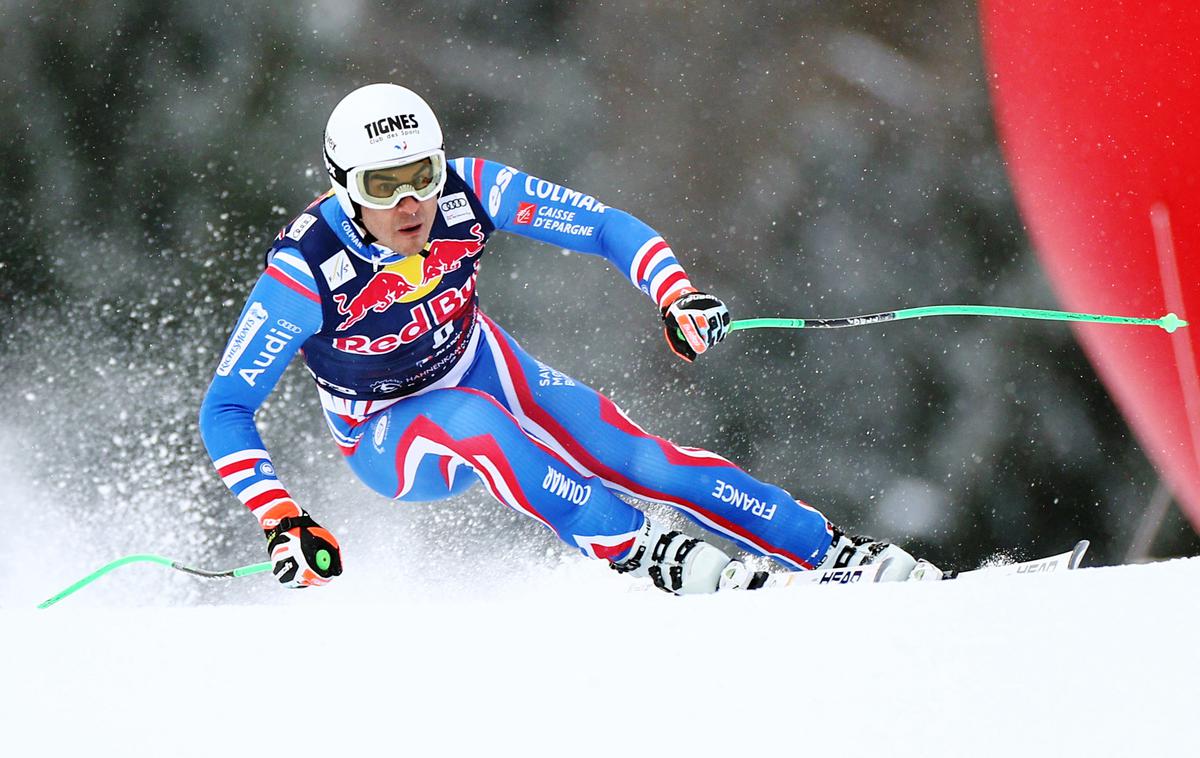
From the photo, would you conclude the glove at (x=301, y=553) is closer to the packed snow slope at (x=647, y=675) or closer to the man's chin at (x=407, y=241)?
the packed snow slope at (x=647, y=675)

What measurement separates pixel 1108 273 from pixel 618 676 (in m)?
4.83

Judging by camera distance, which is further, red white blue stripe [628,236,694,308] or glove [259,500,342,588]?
red white blue stripe [628,236,694,308]

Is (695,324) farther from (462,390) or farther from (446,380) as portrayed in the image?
(446,380)

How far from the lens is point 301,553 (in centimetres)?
249

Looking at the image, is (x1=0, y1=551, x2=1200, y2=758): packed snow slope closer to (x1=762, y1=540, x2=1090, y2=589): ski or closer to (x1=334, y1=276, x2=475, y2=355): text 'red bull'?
(x1=762, y1=540, x2=1090, y2=589): ski

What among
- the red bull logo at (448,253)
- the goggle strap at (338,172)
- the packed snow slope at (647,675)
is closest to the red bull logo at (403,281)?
the red bull logo at (448,253)

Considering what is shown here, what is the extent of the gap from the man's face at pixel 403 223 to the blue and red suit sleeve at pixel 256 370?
7.4 inches

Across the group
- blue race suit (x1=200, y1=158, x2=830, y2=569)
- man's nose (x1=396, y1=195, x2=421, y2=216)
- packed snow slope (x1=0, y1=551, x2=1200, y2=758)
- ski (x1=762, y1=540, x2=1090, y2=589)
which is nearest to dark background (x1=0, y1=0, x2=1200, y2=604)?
blue race suit (x1=200, y1=158, x2=830, y2=569)

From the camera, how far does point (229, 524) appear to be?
5746 millimetres

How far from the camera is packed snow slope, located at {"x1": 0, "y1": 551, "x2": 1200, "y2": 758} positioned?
1.55 metres

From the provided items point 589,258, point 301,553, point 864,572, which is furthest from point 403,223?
point 589,258

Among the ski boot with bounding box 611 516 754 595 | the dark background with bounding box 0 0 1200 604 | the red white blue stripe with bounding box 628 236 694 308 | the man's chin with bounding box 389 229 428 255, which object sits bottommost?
the ski boot with bounding box 611 516 754 595

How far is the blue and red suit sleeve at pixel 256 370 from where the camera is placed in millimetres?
2633

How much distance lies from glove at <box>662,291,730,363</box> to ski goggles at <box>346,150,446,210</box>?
65cm
